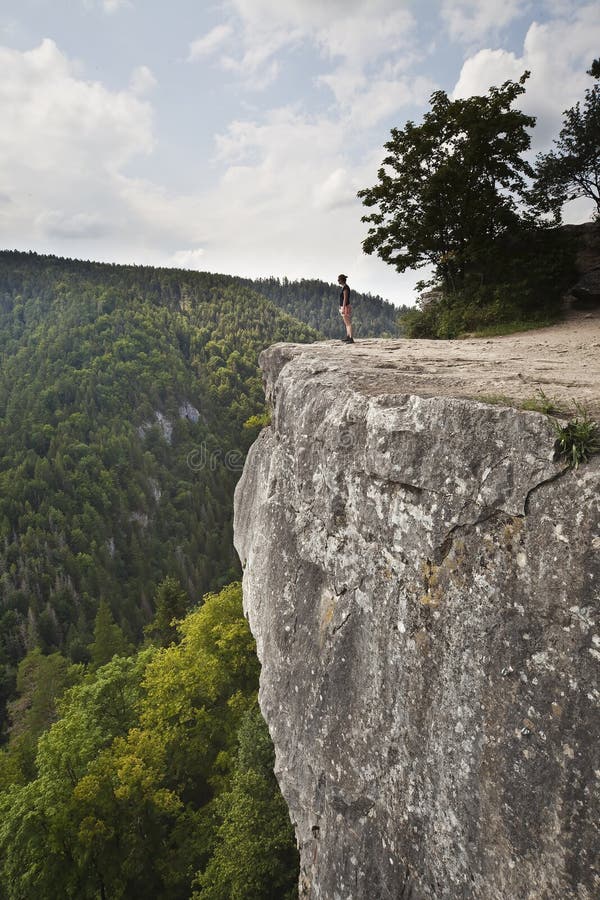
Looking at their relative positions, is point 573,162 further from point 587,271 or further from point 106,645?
point 106,645

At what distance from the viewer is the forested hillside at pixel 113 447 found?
7562 cm

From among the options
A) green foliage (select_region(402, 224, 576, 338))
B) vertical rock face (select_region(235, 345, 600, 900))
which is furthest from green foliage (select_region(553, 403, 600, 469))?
green foliage (select_region(402, 224, 576, 338))

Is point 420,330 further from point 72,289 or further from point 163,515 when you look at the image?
point 72,289

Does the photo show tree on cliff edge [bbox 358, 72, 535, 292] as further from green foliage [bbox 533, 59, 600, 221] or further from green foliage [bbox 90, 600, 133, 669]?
green foliage [bbox 90, 600, 133, 669]

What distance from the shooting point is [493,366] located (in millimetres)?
7367

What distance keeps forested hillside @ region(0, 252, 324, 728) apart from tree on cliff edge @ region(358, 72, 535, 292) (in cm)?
6361

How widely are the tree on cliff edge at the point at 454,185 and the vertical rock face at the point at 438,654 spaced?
33.2 feet

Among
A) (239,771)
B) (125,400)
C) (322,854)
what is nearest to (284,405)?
(322,854)

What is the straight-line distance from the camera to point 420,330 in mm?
15938

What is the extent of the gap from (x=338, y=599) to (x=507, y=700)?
2.79m

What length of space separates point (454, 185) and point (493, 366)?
32.0 feet

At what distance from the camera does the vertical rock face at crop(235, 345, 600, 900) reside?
3.93m

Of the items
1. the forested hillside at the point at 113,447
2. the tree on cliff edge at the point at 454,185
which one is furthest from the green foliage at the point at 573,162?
the forested hillside at the point at 113,447

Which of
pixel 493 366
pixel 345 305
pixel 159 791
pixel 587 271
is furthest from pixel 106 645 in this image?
pixel 587 271
